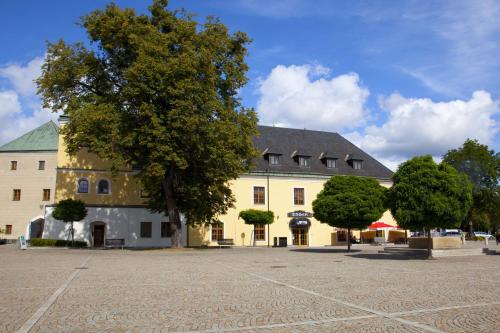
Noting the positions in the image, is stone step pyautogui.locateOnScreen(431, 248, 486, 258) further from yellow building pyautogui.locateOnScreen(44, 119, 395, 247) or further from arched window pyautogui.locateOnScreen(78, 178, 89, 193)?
arched window pyautogui.locateOnScreen(78, 178, 89, 193)

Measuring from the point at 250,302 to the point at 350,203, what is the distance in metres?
20.9

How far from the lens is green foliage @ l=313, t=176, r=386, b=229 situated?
29.4 meters

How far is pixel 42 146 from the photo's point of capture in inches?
2188

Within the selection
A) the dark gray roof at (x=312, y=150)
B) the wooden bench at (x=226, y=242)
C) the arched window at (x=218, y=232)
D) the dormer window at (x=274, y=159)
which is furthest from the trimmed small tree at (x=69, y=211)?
the dormer window at (x=274, y=159)

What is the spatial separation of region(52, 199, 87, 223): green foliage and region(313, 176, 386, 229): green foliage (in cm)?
1822

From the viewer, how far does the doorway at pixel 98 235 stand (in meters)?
39.2

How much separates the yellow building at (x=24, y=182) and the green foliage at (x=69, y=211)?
59.9 ft

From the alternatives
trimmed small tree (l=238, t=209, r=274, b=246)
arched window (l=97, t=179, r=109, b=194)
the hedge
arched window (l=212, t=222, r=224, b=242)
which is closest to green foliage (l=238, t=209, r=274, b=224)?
trimmed small tree (l=238, t=209, r=274, b=246)

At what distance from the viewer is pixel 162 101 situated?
2961cm

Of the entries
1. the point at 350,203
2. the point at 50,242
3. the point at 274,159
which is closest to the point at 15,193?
the point at 50,242

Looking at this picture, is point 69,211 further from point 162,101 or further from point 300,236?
point 300,236

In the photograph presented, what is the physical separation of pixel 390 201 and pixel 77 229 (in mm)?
26696

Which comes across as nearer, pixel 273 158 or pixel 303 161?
pixel 273 158

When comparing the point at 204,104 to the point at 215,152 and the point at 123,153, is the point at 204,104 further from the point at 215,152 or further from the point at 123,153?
the point at 123,153
